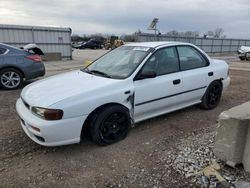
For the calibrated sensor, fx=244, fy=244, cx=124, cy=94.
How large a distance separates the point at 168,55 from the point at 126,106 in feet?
4.57

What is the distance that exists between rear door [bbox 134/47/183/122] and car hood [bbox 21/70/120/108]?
1.74 ft

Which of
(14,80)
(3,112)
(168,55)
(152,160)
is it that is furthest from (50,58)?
(152,160)

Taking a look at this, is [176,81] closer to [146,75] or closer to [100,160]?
[146,75]

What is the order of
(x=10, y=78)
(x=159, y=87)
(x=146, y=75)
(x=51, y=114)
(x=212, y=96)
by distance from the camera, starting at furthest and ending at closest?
(x=10, y=78) < (x=212, y=96) < (x=159, y=87) < (x=146, y=75) < (x=51, y=114)

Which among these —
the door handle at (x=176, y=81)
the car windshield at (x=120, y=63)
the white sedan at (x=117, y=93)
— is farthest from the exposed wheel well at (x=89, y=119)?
the door handle at (x=176, y=81)

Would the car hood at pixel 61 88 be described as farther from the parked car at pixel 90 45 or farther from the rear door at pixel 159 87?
the parked car at pixel 90 45

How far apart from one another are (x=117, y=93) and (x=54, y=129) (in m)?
1.04

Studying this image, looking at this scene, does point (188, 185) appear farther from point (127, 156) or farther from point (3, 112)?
point (3, 112)

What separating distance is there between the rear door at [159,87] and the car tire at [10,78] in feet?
15.7

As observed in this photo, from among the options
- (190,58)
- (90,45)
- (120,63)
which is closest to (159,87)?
(120,63)

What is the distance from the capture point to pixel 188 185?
2832 mm

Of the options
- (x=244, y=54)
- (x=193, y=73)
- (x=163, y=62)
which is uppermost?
(x=163, y=62)

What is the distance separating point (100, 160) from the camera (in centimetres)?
334

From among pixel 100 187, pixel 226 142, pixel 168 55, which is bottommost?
pixel 100 187
